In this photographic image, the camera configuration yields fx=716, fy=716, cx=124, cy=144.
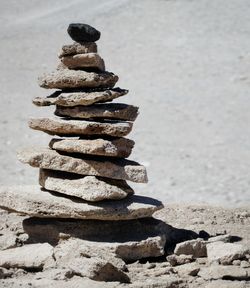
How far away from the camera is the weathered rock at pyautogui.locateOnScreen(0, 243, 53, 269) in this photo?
937 centimetres

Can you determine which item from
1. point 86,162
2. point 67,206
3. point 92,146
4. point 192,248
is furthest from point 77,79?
point 192,248

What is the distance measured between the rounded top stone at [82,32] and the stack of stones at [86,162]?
15mm

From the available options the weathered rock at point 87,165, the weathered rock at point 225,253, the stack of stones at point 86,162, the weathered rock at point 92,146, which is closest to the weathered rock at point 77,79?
the stack of stones at point 86,162

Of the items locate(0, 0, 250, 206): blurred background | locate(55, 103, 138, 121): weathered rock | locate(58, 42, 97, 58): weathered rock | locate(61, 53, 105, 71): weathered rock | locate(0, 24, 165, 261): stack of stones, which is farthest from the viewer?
locate(0, 0, 250, 206): blurred background

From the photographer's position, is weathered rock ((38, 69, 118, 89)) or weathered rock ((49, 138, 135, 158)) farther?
weathered rock ((38, 69, 118, 89))

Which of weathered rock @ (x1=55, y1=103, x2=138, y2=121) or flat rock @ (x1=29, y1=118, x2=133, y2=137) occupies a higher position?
weathered rock @ (x1=55, y1=103, x2=138, y2=121)

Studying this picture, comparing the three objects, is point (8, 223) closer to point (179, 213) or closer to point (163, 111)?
point (179, 213)

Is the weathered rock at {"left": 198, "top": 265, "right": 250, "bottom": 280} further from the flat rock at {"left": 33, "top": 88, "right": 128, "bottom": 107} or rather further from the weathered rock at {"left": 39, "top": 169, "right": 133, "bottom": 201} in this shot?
the flat rock at {"left": 33, "top": 88, "right": 128, "bottom": 107}

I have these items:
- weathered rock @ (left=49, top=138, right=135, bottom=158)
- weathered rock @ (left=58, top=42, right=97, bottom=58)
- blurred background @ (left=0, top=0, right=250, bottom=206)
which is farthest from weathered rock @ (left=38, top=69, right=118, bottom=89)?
blurred background @ (left=0, top=0, right=250, bottom=206)

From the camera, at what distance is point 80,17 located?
119 feet

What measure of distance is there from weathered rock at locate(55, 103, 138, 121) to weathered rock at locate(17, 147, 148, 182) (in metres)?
0.61

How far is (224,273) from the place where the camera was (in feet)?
30.7

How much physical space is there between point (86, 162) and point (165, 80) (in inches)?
853

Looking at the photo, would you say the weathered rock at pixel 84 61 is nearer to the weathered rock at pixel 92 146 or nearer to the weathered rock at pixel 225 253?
the weathered rock at pixel 92 146
